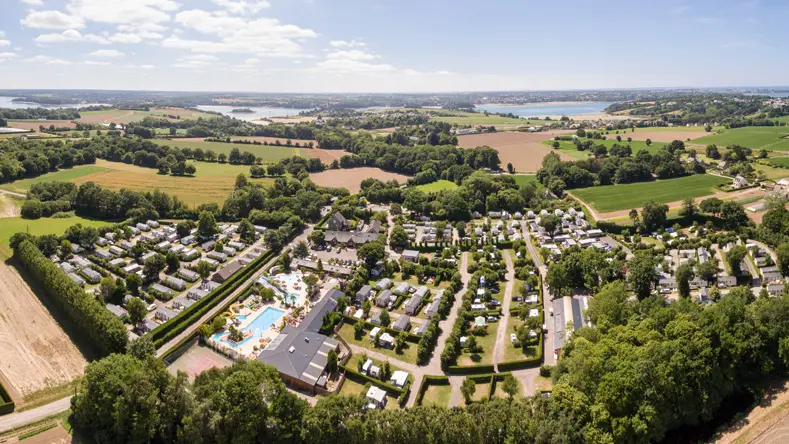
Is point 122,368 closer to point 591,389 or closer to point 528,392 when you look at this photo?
Answer: point 528,392

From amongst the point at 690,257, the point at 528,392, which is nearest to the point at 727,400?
the point at 528,392

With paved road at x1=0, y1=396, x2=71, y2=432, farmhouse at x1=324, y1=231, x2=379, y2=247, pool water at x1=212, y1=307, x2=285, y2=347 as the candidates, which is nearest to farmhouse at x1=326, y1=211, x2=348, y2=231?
farmhouse at x1=324, y1=231, x2=379, y2=247

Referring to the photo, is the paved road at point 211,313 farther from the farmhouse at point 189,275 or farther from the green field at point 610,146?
the green field at point 610,146

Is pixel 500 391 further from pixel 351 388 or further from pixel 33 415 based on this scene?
pixel 33 415

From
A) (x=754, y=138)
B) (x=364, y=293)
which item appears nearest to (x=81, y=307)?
(x=364, y=293)

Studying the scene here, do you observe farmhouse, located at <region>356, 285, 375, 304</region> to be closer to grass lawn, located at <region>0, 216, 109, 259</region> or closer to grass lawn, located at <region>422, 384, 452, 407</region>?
grass lawn, located at <region>422, 384, 452, 407</region>
